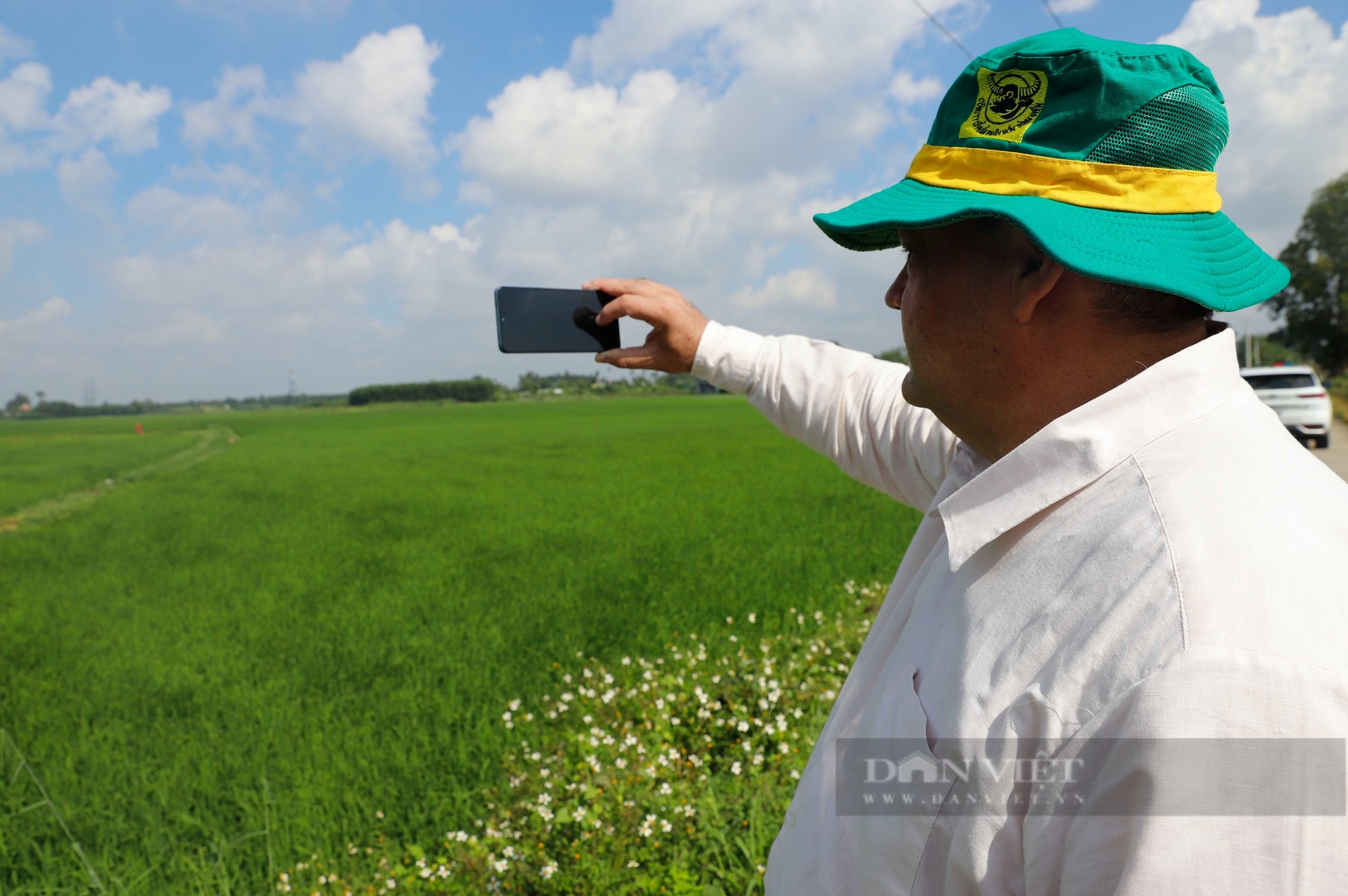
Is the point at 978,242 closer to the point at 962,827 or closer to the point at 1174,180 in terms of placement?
the point at 1174,180

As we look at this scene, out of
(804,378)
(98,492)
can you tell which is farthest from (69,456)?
(804,378)

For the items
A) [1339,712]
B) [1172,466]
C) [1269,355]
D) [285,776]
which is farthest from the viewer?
[1269,355]

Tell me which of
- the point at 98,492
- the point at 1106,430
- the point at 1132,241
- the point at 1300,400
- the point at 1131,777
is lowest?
the point at 98,492

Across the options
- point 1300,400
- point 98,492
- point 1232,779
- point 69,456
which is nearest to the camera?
point 1232,779

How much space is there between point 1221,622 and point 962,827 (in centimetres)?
35

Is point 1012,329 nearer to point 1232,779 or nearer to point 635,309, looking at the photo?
point 1232,779

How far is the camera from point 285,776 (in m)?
3.55

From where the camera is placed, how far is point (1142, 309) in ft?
3.08

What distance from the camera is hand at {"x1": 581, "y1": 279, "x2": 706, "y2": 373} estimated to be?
184 centimetres

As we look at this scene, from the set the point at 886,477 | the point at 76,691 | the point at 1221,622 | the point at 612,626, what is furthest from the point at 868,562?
the point at 1221,622

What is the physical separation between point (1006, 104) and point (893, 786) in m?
0.90

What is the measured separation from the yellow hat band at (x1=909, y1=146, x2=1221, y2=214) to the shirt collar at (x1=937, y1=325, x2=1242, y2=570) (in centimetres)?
19

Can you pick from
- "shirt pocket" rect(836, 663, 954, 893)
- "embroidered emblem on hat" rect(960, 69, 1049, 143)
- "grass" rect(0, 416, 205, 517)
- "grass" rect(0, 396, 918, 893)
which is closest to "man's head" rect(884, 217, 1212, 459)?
"embroidered emblem on hat" rect(960, 69, 1049, 143)

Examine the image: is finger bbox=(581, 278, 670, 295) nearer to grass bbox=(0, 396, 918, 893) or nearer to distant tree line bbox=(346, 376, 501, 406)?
grass bbox=(0, 396, 918, 893)
